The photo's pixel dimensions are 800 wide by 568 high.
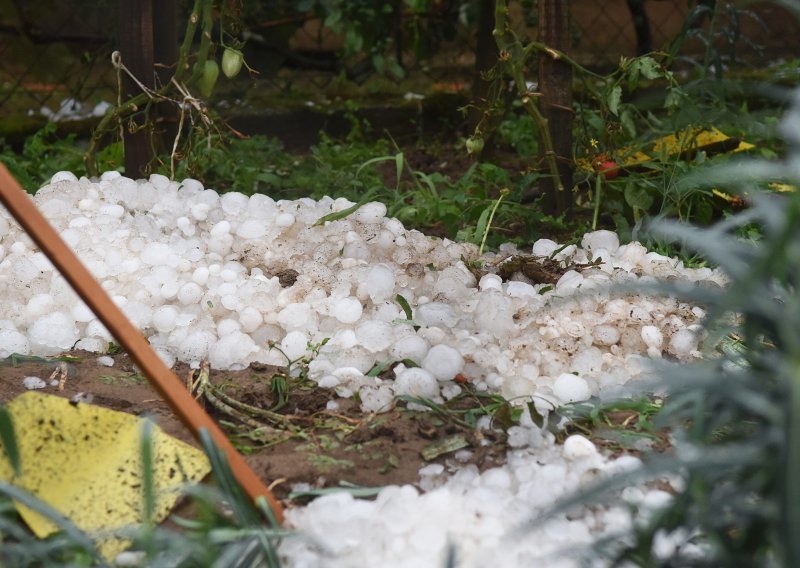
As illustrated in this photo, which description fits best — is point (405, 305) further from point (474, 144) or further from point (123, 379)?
point (474, 144)

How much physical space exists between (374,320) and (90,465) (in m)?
0.66

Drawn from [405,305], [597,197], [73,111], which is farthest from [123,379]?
[73,111]

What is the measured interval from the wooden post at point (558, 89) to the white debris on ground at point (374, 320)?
37 centimetres

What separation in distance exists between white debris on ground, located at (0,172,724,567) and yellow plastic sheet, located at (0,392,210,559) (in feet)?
0.67

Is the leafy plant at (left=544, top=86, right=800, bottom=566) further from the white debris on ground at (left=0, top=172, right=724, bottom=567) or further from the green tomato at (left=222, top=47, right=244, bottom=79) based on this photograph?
the green tomato at (left=222, top=47, right=244, bottom=79)

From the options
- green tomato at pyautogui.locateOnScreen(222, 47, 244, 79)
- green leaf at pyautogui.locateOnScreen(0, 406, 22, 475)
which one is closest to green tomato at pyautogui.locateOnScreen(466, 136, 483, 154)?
green tomato at pyautogui.locateOnScreen(222, 47, 244, 79)

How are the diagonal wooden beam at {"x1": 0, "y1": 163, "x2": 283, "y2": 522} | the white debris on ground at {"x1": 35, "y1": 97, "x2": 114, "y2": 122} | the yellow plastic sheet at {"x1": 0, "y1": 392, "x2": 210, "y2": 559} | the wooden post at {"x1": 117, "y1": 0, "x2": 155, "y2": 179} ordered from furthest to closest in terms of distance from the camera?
the white debris on ground at {"x1": 35, "y1": 97, "x2": 114, "y2": 122}, the wooden post at {"x1": 117, "y1": 0, "x2": 155, "y2": 179}, the yellow plastic sheet at {"x1": 0, "y1": 392, "x2": 210, "y2": 559}, the diagonal wooden beam at {"x1": 0, "y1": 163, "x2": 283, "y2": 522}

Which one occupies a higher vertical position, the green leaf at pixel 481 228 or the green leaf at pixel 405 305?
the green leaf at pixel 405 305

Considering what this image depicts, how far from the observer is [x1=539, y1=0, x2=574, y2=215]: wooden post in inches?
106

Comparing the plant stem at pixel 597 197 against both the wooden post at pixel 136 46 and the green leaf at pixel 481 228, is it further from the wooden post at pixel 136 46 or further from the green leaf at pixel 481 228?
the wooden post at pixel 136 46

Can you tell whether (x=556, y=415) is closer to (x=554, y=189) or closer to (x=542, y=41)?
(x=554, y=189)

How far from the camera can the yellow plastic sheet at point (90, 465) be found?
1317 mm

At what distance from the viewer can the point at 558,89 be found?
273cm

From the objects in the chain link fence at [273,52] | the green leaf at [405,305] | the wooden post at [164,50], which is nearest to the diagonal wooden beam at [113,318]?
the green leaf at [405,305]
